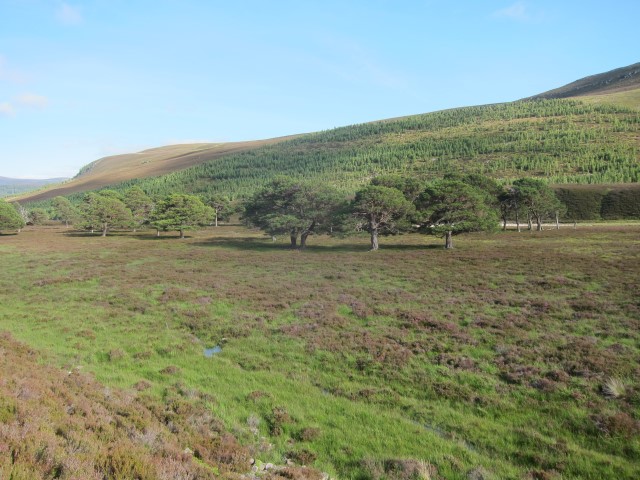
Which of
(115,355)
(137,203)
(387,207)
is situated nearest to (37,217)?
(137,203)

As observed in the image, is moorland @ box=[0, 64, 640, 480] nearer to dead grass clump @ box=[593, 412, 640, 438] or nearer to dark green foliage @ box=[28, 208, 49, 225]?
dead grass clump @ box=[593, 412, 640, 438]

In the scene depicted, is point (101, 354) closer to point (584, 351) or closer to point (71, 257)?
point (584, 351)

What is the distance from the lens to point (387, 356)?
17.2m

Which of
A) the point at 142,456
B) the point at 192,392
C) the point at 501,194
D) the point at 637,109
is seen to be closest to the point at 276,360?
the point at 192,392

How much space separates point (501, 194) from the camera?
255 ft

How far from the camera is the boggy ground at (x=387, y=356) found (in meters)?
10.6

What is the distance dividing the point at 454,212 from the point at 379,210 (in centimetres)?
1113

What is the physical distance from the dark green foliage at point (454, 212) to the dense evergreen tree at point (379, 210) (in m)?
3.08

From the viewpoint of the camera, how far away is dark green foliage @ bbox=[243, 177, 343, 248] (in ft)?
196

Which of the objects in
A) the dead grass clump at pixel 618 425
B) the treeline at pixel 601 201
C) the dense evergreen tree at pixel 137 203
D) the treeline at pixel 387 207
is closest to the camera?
the dead grass clump at pixel 618 425

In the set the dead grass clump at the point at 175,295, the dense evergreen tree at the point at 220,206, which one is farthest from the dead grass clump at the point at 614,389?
the dense evergreen tree at the point at 220,206

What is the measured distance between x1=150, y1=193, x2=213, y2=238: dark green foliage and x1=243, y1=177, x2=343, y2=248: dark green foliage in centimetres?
3495

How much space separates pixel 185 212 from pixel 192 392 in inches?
3342

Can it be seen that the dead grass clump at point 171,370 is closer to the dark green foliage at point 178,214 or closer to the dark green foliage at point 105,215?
the dark green foliage at point 178,214
